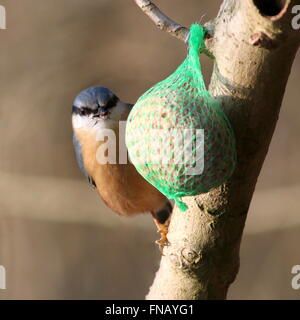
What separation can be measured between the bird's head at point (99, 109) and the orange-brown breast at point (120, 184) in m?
0.05

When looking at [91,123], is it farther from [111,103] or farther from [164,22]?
[164,22]

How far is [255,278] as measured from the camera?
498cm

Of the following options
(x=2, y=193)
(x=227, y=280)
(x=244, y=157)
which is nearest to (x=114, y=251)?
(x=2, y=193)

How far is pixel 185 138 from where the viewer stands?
1.71m

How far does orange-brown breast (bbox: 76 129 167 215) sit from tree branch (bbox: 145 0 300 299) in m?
0.89

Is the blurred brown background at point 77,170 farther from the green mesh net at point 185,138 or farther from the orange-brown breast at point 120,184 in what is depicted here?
the green mesh net at point 185,138

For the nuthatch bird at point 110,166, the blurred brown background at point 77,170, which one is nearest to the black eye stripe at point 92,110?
the nuthatch bird at point 110,166

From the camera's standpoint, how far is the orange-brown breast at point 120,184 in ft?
9.61

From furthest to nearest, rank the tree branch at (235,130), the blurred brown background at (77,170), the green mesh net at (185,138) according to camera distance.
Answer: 1. the blurred brown background at (77,170)
2. the green mesh net at (185,138)
3. the tree branch at (235,130)

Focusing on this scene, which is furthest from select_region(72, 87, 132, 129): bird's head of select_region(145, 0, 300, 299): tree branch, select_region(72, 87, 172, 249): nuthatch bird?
select_region(145, 0, 300, 299): tree branch

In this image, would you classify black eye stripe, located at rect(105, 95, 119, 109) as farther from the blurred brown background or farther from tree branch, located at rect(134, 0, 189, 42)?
the blurred brown background

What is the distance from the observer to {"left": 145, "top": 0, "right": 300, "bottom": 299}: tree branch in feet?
5.15

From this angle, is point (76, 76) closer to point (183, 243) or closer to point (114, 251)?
point (114, 251)

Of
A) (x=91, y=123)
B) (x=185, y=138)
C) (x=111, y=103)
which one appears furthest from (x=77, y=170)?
(x=185, y=138)
